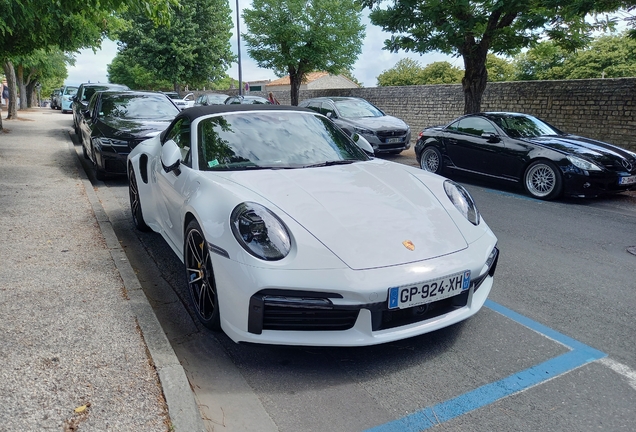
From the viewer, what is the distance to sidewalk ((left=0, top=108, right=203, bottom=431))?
93.2 inches

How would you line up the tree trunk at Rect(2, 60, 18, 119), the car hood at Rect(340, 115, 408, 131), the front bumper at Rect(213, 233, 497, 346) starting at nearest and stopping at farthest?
the front bumper at Rect(213, 233, 497, 346) → the car hood at Rect(340, 115, 408, 131) → the tree trunk at Rect(2, 60, 18, 119)

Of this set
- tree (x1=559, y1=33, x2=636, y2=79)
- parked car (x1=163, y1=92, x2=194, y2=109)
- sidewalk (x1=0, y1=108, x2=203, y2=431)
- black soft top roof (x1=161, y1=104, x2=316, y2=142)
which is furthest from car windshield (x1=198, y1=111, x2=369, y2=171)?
tree (x1=559, y1=33, x2=636, y2=79)

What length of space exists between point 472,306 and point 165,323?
7.05 feet

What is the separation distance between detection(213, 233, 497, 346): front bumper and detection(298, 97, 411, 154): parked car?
404 inches

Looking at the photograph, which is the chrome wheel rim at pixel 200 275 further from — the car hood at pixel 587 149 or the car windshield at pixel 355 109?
the car windshield at pixel 355 109

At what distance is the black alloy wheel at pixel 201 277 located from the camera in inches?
124

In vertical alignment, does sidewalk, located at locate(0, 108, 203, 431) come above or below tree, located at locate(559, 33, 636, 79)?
below

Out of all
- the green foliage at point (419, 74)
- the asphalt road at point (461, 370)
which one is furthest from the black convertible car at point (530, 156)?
the green foliage at point (419, 74)

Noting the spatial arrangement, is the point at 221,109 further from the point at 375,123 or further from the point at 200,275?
the point at 375,123

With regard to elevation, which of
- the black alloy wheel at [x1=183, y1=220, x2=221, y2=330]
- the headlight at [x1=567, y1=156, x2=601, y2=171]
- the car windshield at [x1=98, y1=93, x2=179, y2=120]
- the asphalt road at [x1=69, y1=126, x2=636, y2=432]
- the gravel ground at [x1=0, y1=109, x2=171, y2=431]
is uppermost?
the car windshield at [x1=98, y1=93, x2=179, y2=120]

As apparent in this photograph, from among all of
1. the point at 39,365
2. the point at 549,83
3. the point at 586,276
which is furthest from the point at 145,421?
the point at 549,83

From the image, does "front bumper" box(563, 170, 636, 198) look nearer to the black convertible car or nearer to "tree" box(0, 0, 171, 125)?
the black convertible car

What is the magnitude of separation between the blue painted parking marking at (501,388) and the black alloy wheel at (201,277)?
1281 mm

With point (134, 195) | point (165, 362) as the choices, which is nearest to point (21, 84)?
point (134, 195)
